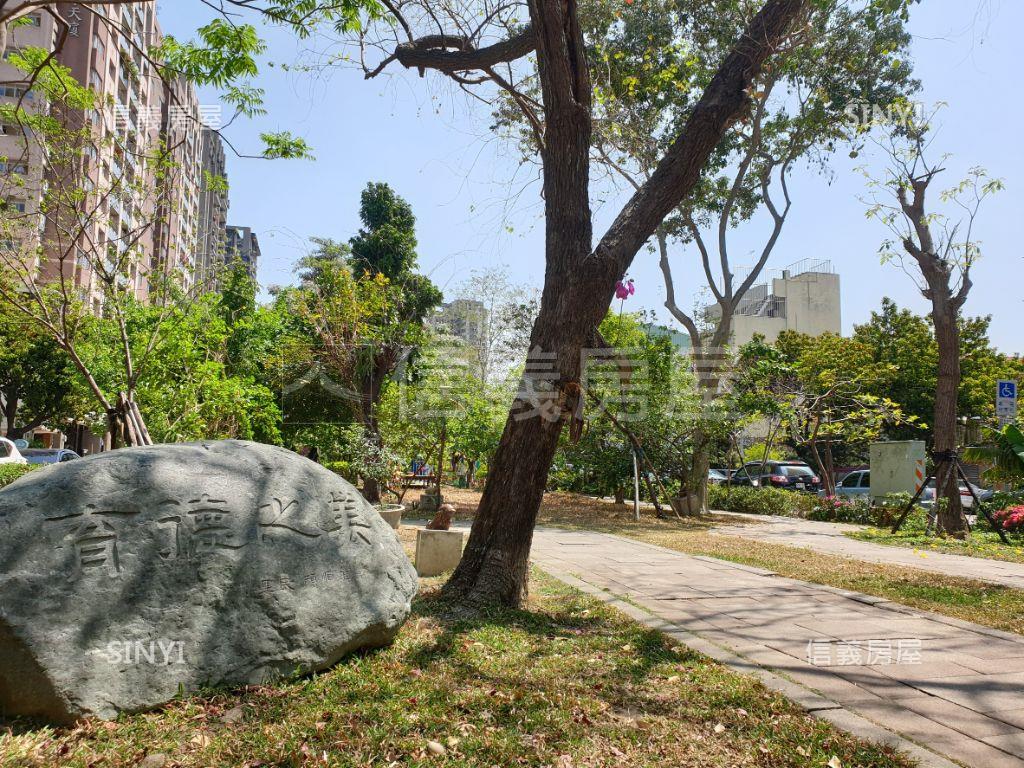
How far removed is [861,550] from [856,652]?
23.3 ft

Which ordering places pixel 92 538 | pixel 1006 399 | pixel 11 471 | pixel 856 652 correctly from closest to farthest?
1. pixel 92 538
2. pixel 856 652
3. pixel 1006 399
4. pixel 11 471

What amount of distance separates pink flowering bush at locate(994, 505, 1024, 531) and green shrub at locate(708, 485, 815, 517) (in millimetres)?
5767

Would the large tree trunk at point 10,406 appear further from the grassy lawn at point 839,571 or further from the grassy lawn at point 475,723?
the grassy lawn at point 475,723

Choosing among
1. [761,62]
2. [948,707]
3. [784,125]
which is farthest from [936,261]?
[948,707]

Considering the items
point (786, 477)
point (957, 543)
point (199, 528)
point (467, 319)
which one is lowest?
point (957, 543)

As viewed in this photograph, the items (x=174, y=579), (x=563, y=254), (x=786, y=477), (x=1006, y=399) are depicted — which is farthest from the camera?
(x=786, y=477)

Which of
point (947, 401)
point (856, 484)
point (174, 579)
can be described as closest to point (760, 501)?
point (856, 484)

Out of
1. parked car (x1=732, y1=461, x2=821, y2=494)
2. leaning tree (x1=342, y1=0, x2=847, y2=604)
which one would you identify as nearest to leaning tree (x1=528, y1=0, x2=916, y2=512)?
leaning tree (x1=342, y1=0, x2=847, y2=604)

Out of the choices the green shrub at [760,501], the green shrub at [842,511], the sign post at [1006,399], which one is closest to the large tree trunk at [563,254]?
the sign post at [1006,399]

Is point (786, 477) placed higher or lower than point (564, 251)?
lower

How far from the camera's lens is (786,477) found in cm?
2625

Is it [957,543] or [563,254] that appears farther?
[957,543]

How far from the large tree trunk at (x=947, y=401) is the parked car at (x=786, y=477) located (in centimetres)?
1246

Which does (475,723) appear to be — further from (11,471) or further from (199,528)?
(11,471)
